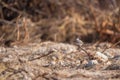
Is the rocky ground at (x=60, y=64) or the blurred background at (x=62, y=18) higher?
the blurred background at (x=62, y=18)

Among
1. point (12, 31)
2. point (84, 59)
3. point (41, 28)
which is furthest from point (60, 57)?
point (41, 28)

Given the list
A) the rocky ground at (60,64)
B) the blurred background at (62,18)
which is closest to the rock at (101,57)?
the rocky ground at (60,64)

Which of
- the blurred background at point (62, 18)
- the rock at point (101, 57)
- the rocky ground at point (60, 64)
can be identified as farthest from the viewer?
the blurred background at point (62, 18)

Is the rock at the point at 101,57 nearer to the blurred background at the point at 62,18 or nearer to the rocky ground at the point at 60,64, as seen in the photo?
the rocky ground at the point at 60,64

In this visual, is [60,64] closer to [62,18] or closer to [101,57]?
[101,57]

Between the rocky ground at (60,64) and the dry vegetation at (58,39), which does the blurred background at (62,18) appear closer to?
the dry vegetation at (58,39)

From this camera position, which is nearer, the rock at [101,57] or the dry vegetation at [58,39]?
the dry vegetation at [58,39]

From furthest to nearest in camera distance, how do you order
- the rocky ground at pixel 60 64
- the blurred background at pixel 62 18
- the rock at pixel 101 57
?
the blurred background at pixel 62 18, the rock at pixel 101 57, the rocky ground at pixel 60 64
